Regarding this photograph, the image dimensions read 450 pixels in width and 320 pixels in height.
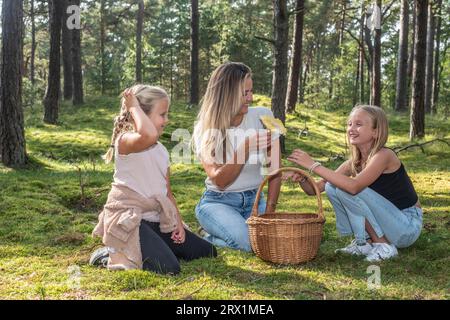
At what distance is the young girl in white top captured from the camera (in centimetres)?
423

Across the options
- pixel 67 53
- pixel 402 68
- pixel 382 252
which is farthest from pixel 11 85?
pixel 402 68

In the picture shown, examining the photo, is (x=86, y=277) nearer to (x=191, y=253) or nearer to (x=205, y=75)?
(x=191, y=253)

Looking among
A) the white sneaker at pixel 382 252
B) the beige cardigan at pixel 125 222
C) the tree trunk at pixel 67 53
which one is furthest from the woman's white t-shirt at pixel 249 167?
the tree trunk at pixel 67 53

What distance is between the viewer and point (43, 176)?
9.51 meters

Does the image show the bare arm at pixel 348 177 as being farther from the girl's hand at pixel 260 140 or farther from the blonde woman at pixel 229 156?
the blonde woman at pixel 229 156

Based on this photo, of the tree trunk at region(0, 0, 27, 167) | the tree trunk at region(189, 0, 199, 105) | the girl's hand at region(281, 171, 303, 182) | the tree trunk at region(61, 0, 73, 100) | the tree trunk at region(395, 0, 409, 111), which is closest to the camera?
the girl's hand at region(281, 171, 303, 182)

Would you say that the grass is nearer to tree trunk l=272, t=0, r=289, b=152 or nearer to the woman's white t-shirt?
the woman's white t-shirt

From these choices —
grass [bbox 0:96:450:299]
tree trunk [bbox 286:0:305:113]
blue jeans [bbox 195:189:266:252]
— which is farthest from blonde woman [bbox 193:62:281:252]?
tree trunk [bbox 286:0:305:113]

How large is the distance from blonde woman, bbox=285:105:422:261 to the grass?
0.73 ft

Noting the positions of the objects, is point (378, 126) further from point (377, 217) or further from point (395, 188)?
point (377, 217)

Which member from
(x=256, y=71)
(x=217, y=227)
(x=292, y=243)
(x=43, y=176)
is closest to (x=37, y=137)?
(x=43, y=176)

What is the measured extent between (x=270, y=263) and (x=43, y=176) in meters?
6.28

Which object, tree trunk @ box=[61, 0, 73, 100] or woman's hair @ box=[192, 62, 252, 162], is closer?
woman's hair @ box=[192, 62, 252, 162]

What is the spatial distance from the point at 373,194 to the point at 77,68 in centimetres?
1782
